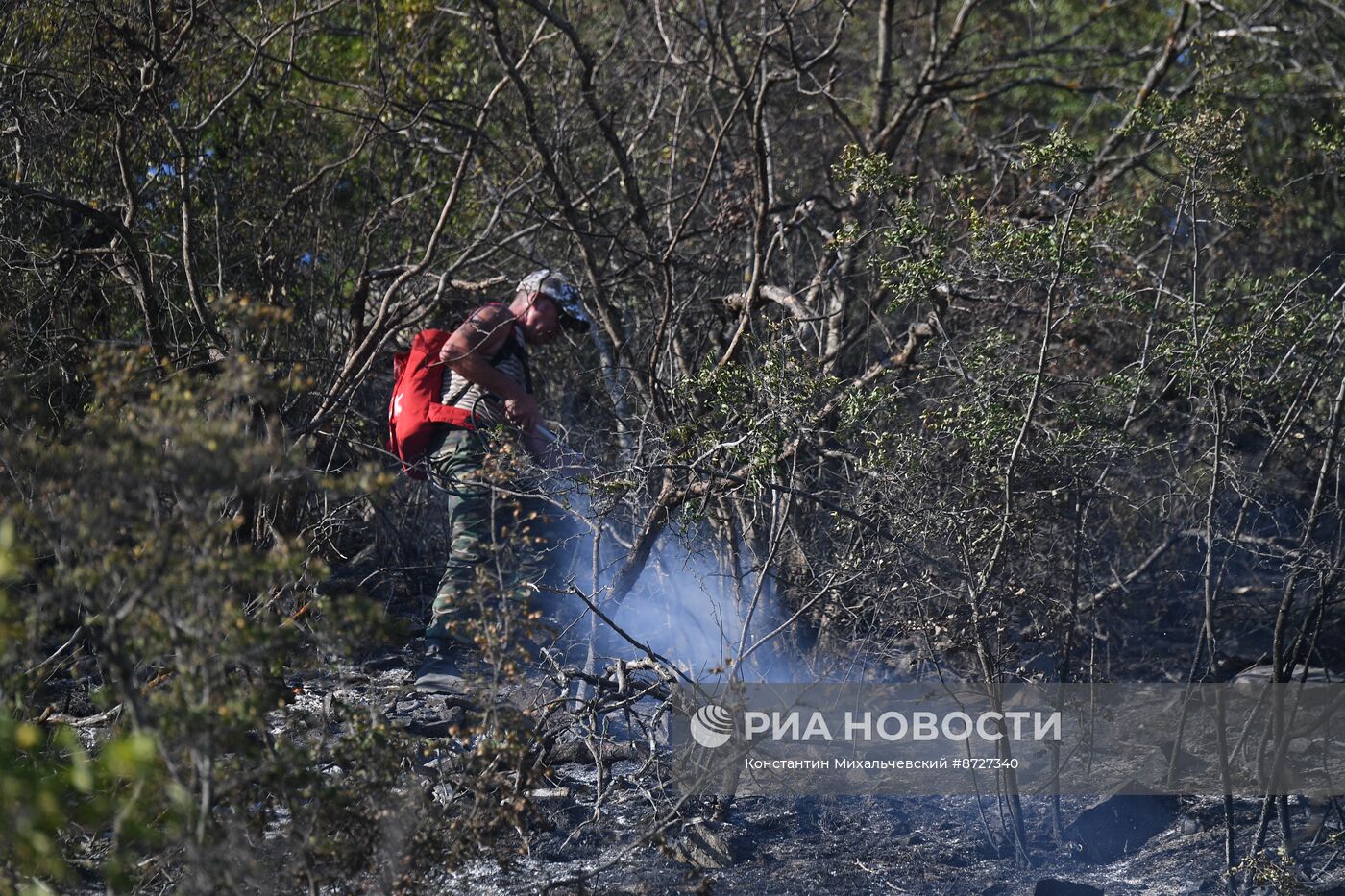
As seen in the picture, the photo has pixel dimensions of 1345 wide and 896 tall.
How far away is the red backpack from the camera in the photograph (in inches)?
214

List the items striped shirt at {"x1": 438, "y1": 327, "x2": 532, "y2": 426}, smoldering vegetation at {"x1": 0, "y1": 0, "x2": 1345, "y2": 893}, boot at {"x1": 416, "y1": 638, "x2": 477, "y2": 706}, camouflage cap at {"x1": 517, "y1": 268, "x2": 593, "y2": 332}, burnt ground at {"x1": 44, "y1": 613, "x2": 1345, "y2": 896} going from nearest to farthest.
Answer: smoldering vegetation at {"x1": 0, "y1": 0, "x2": 1345, "y2": 893} → burnt ground at {"x1": 44, "y1": 613, "x2": 1345, "y2": 896} → boot at {"x1": 416, "y1": 638, "x2": 477, "y2": 706} → striped shirt at {"x1": 438, "y1": 327, "x2": 532, "y2": 426} → camouflage cap at {"x1": 517, "y1": 268, "x2": 593, "y2": 332}

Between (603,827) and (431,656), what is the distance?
54.9 inches

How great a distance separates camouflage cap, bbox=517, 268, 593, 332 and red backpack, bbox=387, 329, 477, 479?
435 mm

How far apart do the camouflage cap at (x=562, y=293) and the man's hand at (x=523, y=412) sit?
1.48 ft

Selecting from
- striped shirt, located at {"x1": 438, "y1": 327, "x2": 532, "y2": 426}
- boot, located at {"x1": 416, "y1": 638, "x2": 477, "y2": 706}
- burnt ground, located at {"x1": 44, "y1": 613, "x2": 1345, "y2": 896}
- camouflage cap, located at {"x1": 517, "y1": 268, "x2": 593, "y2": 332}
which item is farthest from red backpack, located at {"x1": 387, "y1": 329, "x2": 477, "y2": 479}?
burnt ground, located at {"x1": 44, "y1": 613, "x2": 1345, "y2": 896}

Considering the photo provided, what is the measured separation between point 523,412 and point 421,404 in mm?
444

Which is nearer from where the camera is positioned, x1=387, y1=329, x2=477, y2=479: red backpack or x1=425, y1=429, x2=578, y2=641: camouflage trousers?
x1=425, y1=429, x2=578, y2=641: camouflage trousers

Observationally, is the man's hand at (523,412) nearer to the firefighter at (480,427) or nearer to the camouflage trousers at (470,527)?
the firefighter at (480,427)

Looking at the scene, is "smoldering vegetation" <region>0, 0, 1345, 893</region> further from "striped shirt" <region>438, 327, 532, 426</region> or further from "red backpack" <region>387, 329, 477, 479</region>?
"striped shirt" <region>438, 327, 532, 426</region>

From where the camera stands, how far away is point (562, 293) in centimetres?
574

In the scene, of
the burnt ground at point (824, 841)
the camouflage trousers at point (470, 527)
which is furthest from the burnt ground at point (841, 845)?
the camouflage trousers at point (470, 527)

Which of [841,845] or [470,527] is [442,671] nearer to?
[470,527]

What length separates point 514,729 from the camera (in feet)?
11.2

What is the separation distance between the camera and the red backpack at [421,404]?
5.43m
